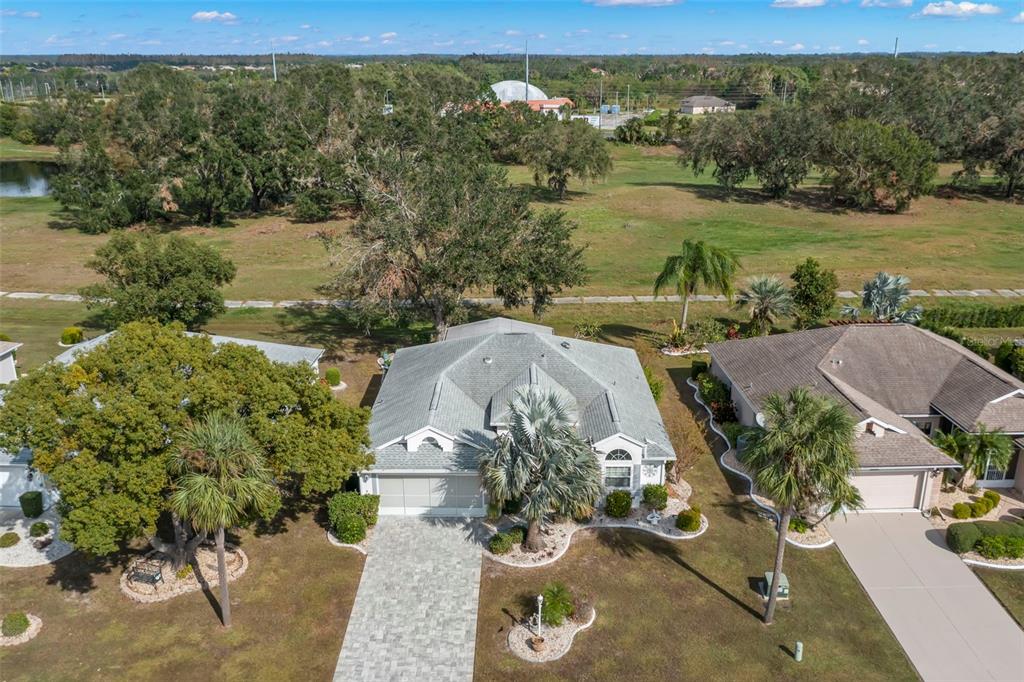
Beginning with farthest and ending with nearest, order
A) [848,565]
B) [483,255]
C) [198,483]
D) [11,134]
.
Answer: [11,134] < [483,255] < [848,565] < [198,483]

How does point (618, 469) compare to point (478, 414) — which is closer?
point (618, 469)

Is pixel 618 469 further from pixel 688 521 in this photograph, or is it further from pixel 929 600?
pixel 929 600

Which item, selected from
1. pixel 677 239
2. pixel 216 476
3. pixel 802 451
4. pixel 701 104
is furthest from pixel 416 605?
pixel 701 104

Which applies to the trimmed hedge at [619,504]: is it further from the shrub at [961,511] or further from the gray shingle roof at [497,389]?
the shrub at [961,511]

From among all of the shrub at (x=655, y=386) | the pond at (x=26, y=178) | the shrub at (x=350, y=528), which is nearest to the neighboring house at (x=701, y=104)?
the pond at (x=26, y=178)

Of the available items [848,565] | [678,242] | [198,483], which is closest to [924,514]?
[848,565]

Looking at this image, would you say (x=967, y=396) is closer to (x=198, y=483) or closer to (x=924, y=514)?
(x=924, y=514)
